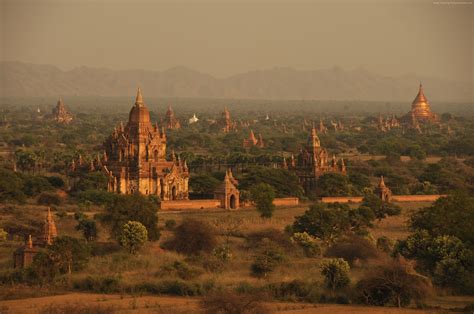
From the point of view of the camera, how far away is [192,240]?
47719mm

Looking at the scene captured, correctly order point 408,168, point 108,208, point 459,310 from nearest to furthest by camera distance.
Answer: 1. point 459,310
2. point 108,208
3. point 408,168

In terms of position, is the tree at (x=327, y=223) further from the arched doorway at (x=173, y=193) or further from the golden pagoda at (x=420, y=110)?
the golden pagoda at (x=420, y=110)

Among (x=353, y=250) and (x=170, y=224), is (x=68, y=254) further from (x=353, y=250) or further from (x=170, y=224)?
(x=353, y=250)

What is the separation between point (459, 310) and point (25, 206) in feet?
92.6

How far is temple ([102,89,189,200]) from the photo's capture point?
63.8 meters

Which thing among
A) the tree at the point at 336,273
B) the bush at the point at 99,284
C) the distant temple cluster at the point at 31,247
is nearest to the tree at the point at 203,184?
the distant temple cluster at the point at 31,247

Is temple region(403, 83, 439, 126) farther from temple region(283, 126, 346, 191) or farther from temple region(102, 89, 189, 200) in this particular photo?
temple region(102, 89, 189, 200)

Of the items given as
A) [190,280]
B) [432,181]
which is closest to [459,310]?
[190,280]

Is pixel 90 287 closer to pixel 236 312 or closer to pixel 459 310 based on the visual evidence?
pixel 236 312

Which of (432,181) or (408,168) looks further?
(408,168)

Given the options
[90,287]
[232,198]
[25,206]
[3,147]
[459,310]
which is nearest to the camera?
[459,310]

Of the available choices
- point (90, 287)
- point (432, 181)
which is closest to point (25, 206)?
point (90, 287)

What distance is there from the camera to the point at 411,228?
Answer: 174ft

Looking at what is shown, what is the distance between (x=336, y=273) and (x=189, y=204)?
21.7 meters
